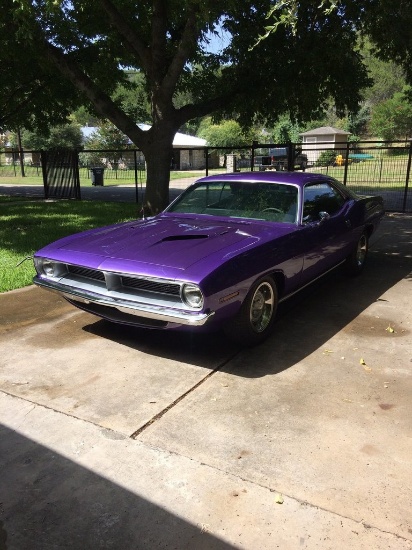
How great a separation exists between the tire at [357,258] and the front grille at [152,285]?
3348 mm

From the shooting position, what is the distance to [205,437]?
2.91 metres

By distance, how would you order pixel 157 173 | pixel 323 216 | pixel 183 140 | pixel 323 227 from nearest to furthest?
pixel 323 216
pixel 323 227
pixel 157 173
pixel 183 140

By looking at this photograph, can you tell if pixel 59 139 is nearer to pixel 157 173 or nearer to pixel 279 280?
pixel 157 173

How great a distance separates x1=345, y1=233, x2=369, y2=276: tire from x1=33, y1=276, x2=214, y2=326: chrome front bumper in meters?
3.36

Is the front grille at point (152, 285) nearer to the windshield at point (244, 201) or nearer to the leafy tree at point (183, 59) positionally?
the windshield at point (244, 201)

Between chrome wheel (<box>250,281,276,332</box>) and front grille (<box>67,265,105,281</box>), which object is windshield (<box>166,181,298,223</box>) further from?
front grille (<box>67,265,105,281</box>)

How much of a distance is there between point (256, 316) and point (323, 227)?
1.50 metres

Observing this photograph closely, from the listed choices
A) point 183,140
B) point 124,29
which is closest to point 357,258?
point 124,29

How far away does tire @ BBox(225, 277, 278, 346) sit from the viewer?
12.8ft

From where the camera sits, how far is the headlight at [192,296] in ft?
11.4

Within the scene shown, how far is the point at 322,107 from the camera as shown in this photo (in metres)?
13.9

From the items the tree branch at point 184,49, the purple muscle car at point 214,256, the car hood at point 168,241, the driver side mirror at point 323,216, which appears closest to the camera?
the purple muscle car at point 214,256

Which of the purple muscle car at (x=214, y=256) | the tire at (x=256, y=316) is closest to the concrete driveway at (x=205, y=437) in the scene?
the tire at (x=256, y=316)

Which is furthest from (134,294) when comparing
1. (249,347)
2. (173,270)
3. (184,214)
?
(184,214)
